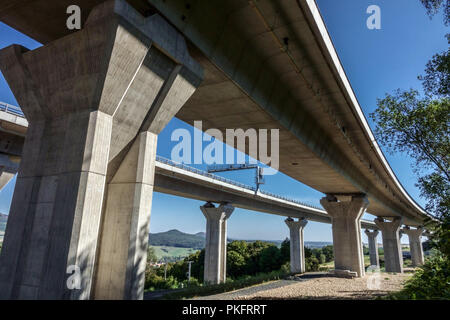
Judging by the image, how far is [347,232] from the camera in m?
31.4

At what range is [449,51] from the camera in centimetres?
1282

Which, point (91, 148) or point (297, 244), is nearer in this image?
point (91, 148)

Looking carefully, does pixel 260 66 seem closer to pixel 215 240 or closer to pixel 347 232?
pixel 347 232

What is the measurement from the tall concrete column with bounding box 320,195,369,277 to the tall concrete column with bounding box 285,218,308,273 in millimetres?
25866

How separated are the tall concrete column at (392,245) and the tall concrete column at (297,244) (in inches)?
581

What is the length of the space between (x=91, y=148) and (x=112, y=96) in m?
1.47

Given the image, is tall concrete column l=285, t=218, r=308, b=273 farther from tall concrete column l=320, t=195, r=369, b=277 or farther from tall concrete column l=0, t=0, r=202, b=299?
tall concrete column l=0, t=0, r=202, b=299

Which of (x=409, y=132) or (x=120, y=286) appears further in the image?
(x=409, y=132)

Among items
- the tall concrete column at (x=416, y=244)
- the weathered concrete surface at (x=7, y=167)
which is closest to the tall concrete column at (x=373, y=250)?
the tall concrete column at (x=416, y=244)

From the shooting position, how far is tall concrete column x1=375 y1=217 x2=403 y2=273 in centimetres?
5069

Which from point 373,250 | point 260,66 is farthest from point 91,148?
point 373,250

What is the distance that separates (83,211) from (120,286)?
258cm
